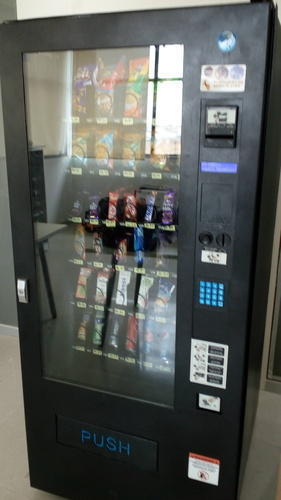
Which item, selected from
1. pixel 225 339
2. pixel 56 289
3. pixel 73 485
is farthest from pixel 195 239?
pixel 73 485

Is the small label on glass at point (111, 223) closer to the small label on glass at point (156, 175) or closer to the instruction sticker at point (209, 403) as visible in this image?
the small label on glass at point (156, 175)

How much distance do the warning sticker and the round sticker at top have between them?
4.25 feet

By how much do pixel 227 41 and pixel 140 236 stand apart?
0.72 metres

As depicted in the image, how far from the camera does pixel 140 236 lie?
1616 mm

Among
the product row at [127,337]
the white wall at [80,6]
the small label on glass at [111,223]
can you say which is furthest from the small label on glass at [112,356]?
the white wall at [80,6]

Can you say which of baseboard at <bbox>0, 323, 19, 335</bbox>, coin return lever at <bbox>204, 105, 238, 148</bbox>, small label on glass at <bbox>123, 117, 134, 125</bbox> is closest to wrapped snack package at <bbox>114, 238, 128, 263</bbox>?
small label on glass at <bbox>123, 117, 134, 125</bbox>

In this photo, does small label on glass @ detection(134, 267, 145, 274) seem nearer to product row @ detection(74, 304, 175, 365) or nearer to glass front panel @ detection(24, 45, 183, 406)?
glass front panel @ detection(24, 45, 183, 406)

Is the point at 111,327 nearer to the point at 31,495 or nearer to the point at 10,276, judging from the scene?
the point at 31,495

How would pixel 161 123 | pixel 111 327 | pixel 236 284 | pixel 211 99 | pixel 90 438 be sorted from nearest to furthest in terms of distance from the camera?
pixel 211 99 < pixel 236 284 < pixel 161 123 < pixel 90 438 < pixel 111 327

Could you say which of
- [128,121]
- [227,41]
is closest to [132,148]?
[128,121]

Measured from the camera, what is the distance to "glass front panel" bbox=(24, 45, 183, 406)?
4.75ft

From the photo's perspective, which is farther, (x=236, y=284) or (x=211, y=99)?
(x=236, y=284)

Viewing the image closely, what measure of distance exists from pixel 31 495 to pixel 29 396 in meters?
0.48

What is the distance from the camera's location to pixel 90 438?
1649 mm
